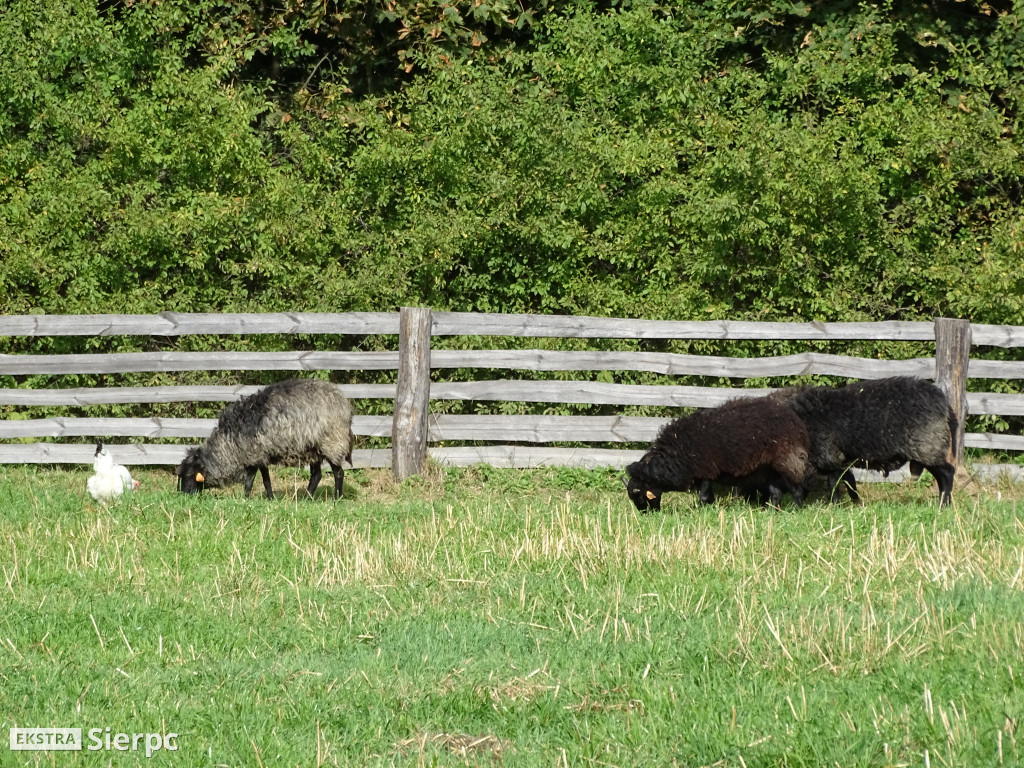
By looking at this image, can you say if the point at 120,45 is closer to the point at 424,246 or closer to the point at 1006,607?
the point at 424,246

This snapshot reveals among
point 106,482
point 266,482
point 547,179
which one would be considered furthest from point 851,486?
point 106,482

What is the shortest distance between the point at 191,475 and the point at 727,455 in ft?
16.5

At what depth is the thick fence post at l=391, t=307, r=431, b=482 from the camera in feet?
38.6

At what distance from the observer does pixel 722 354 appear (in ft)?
42.5

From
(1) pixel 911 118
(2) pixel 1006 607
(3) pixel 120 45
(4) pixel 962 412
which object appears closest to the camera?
(2) pixel 1006 607

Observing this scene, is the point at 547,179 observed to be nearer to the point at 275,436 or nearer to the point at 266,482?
the point at 275,436

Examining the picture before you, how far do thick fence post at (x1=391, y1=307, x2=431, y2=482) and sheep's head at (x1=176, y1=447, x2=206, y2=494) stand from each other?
6.47ft

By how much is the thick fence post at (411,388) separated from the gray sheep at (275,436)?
33.5 inches

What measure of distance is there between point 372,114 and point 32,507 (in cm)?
677

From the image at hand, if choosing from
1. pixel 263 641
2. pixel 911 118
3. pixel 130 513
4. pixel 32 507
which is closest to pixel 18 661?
pixel 263 641

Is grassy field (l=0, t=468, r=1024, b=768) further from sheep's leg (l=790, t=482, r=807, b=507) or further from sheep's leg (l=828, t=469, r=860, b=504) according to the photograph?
sheep's leg (l=828, t=469, r=860, b=504)

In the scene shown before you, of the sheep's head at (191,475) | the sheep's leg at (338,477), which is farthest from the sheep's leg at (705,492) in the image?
the sheep's head at (191,475)

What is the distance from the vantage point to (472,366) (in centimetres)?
1196

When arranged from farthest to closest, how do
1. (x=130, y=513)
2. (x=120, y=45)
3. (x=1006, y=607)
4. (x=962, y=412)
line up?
(x=120, y=45), (x=962, y=412), (x=130, y=513), (x=1006, y=607)
